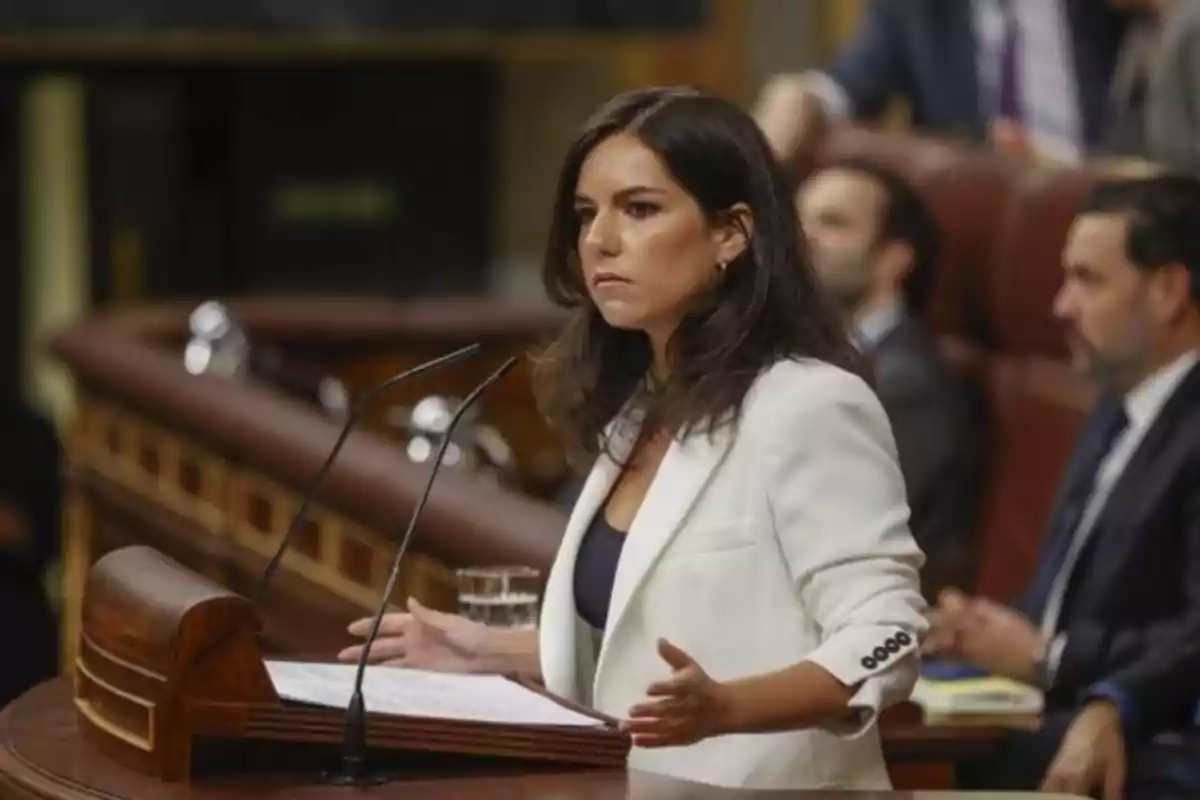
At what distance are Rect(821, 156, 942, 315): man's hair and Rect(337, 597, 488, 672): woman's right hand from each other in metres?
2.42

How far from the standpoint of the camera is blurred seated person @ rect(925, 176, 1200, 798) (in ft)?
11.0

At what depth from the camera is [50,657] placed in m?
5.18

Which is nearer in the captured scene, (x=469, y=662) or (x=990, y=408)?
(x=469, y=662)

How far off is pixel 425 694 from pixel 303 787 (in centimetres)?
23

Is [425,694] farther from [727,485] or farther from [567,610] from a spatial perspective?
[727,485]

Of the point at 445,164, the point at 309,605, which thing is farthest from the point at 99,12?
the point at 309,605

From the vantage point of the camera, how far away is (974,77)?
21.0 feet

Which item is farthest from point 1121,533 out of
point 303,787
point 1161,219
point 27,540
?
point 27,540

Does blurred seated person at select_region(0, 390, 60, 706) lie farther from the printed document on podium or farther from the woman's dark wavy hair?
the woman's dark wavy hair

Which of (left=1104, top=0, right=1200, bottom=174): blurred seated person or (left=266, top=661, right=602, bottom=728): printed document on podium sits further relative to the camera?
Answer: (left=1104, top=0, right=1200, bottom=174): blurred seated person

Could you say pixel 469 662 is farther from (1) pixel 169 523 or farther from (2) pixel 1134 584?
(1) pixel 169 523

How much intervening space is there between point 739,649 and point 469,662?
0.33m

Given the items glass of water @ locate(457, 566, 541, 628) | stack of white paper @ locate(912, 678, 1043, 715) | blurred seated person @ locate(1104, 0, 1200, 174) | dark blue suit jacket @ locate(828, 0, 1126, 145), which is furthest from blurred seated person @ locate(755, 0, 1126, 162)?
glass of water @ locate(457, 566, 541, 628)

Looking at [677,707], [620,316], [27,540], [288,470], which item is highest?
[620,316]
